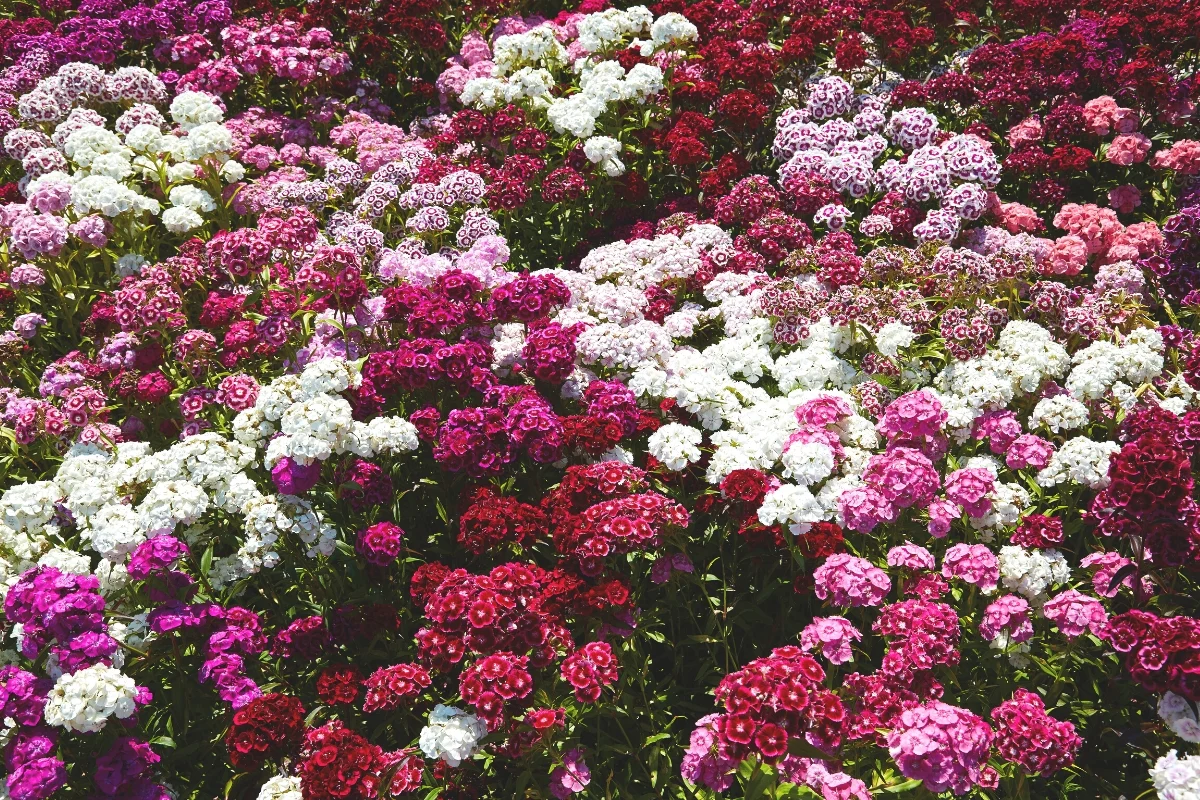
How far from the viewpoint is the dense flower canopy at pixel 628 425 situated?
4430mm

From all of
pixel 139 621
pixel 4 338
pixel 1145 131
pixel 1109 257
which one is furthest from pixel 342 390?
pixel 1145 131

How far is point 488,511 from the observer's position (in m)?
4.98

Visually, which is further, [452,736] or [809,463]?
[809,463]

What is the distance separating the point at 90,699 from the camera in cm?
431

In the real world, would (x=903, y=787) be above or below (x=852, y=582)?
below

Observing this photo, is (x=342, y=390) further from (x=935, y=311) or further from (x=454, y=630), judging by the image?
(x=935, y=311)

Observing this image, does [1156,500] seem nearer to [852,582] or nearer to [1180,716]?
[1180,716]

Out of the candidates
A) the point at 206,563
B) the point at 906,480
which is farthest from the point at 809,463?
the point at 206,563

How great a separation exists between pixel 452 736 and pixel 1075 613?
3.00 metres

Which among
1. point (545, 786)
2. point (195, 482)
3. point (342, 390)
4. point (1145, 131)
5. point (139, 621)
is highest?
point (1145, 131)

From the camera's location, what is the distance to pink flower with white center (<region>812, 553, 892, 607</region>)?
4.62 m

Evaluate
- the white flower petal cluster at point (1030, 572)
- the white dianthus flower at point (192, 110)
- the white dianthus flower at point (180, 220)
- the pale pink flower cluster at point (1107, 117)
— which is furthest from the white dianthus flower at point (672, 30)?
the white flower petal cluster at point (1030, 572)

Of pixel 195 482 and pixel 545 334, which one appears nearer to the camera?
pixel 195 482

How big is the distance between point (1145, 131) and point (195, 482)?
319 inches
